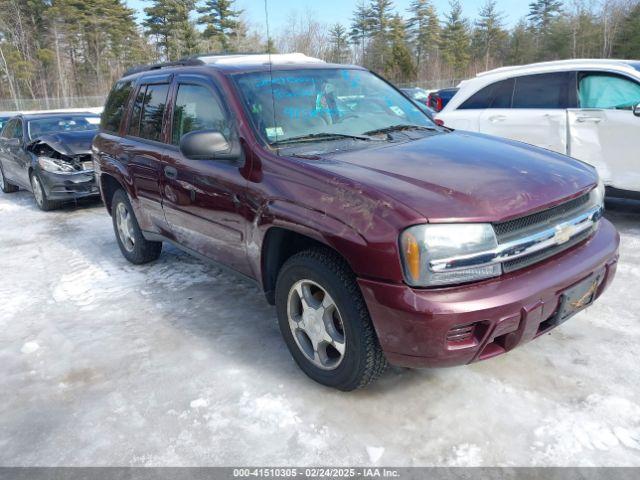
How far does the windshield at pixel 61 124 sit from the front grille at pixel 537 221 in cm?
901

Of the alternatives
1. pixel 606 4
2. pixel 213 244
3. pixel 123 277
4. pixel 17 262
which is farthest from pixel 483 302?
pixel 606 4

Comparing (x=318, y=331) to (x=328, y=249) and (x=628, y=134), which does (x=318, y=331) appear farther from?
(x=628, y=134)

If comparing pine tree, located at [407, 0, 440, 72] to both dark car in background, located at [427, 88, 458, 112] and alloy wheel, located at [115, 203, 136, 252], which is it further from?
alloy wheel, located at [115, 203, 136, 252]

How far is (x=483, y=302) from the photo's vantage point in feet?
7.34

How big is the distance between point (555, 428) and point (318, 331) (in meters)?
1.25

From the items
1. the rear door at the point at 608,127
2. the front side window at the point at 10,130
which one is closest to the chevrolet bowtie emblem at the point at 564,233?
the rear door at the point at 608,127

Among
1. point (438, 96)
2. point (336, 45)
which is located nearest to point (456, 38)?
point (336, 45)

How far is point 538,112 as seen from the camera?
5.91 metres

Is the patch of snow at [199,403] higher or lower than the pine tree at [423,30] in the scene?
lower

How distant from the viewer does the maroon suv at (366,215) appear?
2.28 m

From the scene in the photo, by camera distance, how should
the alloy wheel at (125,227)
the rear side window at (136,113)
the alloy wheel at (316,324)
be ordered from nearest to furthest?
the alloy wheel at (316,324), the rear side window at (136,113), the alloy wheel at (125,227)

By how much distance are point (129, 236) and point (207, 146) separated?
2574 millimetres

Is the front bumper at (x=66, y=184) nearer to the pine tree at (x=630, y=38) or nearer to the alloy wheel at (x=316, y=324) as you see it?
the alloy wheel at (x=316, y=324)

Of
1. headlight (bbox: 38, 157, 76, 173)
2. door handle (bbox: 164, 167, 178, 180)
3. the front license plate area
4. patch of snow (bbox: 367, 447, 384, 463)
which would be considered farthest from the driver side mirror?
headlight (bbox: 38, 157, 76, 173)
